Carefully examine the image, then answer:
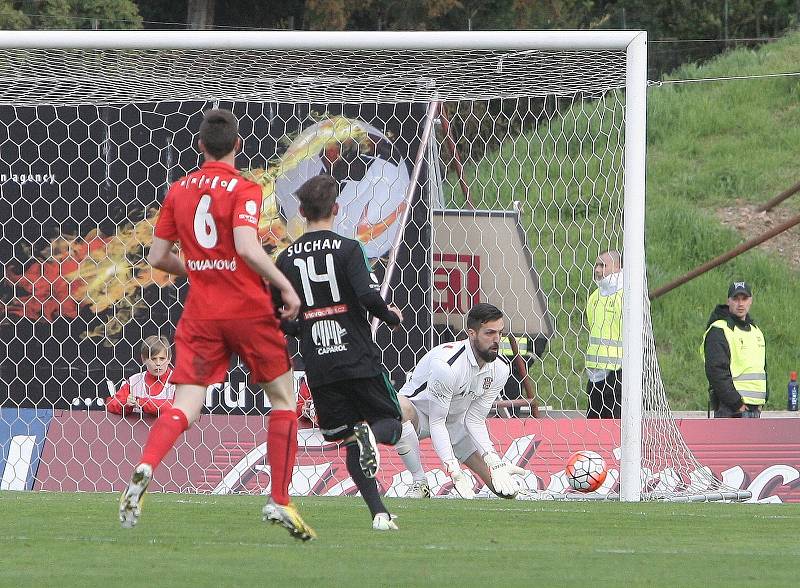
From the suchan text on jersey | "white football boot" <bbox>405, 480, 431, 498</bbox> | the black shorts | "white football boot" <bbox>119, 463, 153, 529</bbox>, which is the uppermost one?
the suchan text on jersey

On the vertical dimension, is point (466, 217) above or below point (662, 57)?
below

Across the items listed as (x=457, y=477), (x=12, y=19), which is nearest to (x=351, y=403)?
(x=457, y=477)

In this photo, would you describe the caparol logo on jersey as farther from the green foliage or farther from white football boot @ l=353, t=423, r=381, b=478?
the green foliage

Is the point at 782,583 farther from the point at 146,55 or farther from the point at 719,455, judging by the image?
the point at 146,55

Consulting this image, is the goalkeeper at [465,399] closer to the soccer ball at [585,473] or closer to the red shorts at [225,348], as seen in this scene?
the soccer ball at [585,473]

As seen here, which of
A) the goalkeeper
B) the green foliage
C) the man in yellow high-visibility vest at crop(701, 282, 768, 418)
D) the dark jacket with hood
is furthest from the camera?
the green foliage

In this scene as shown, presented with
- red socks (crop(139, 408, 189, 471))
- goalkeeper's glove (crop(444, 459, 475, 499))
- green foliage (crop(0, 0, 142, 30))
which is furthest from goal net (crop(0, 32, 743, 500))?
green foliage (crop(0, 0, 142, 30))

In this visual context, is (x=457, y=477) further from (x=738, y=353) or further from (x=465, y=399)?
(x=738, y=353)

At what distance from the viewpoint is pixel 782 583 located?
194 inches

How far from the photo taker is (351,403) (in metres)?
6.80

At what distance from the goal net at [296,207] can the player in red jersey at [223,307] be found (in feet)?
11.9

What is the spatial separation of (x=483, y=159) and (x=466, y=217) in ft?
4.23

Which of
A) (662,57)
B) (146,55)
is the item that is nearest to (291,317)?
(146,55)

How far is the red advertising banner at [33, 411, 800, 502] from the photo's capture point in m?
10.1
